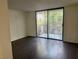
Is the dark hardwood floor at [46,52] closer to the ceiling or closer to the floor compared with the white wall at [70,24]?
closer to the floor

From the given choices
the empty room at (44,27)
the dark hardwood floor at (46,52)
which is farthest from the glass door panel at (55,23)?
the dark hardwood floor at (46,52)

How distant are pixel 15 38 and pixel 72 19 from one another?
12.3ft

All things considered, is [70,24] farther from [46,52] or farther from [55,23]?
[46,52]

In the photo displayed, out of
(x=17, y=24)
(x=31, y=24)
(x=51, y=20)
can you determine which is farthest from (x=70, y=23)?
(x=17, y=24)

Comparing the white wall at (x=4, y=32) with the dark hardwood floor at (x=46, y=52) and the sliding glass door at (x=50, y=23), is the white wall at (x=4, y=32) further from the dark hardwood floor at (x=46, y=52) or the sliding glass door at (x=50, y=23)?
the sliding glass door at (x=50, y=23)

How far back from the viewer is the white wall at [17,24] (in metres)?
5.36

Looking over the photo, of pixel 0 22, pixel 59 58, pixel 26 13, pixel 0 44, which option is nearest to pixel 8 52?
pixel 0 44

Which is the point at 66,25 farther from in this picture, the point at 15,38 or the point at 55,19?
the point at 15,38

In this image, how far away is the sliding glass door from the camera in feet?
17.1

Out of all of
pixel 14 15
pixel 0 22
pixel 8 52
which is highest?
pixel 14 15

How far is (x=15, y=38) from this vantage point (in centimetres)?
565

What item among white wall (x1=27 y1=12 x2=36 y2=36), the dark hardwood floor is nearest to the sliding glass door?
white wall (x1=27 y1=12 x2=36 y2=36)

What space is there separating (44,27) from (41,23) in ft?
1.31

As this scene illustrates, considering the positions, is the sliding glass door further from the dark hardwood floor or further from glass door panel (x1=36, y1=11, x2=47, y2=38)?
the dark hardwood floor
